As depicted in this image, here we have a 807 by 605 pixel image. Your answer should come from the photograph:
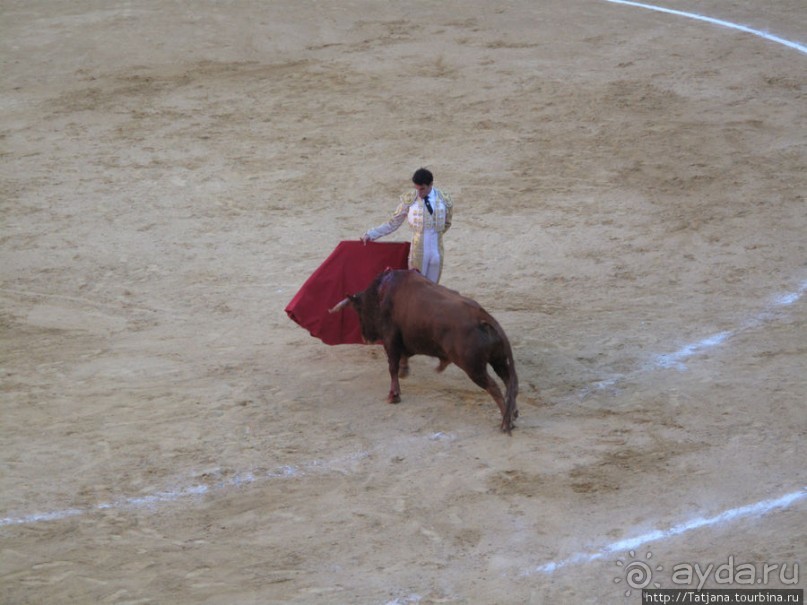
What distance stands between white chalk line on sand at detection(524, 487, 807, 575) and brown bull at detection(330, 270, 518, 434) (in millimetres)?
1162

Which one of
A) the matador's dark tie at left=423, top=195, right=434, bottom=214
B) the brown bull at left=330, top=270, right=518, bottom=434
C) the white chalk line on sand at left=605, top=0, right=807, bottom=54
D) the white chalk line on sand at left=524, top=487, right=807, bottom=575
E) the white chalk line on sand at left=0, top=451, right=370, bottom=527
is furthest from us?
the white chalk line on sand at left=605, top=0, right=807, bottom=54

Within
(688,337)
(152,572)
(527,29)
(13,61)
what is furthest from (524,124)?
(152,572)

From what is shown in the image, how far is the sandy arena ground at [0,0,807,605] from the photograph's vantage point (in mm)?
5418

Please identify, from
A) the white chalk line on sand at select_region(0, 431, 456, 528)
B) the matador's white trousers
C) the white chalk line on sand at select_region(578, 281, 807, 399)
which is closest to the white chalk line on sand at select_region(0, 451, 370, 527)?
the white chalk line on sand at select_region(0, 431, 456, 528)

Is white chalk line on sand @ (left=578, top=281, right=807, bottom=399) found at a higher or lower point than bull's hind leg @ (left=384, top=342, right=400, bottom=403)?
lower

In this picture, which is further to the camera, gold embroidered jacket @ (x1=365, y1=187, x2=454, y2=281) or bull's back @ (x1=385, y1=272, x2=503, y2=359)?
gold embroidered jacket @ (x1=365, y1=187, x2=454, y2=281)

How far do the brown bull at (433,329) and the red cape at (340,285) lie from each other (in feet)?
0.75

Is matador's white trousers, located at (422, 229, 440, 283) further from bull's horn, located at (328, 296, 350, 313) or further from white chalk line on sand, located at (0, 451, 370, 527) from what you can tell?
white chalk line on sand, located at (0, 451, 370, 527)

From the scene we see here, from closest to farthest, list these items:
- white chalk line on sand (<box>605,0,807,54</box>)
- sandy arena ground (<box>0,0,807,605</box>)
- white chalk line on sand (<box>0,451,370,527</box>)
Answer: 1. sandy arena ground (<box>0,0,807,605</box>)
2. white chalk line on sand (<box>0,451,370,527</box>)
3. white chalk line on sand (<box>605,0,807,54</box>)

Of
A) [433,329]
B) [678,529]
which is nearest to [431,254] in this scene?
[433,329]

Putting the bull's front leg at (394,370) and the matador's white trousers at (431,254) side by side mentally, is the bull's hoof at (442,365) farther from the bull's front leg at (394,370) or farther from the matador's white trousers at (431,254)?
the matador's white trousers at (431,254)

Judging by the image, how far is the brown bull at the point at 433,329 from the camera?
246 inches

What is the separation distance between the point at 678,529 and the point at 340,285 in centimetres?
279

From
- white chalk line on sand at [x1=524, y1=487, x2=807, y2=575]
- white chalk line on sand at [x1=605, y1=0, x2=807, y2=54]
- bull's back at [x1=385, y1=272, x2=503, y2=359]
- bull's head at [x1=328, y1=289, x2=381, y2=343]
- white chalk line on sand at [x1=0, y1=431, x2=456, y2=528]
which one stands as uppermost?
white chalk line on sand at [x1=605, y1=0, x2=807, y2=54]
